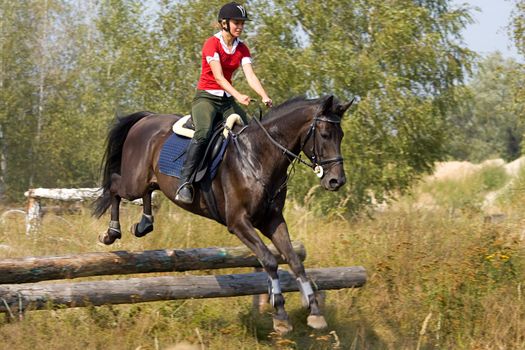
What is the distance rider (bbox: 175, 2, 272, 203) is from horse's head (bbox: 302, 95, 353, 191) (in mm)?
576

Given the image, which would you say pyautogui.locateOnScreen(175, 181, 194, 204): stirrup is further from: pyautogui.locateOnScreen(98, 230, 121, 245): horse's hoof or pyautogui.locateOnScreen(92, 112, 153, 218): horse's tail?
pyautogui.locateOnScreen(92, 112, 153, 218): horse's tail

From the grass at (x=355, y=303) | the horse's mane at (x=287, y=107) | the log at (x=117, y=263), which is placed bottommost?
the grass at (x=355, y=303)

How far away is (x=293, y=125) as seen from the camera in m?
7.80

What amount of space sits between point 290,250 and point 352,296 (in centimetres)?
226

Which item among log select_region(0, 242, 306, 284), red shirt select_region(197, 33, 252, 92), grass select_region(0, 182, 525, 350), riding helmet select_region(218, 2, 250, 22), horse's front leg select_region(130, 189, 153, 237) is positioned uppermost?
riding helmet select_region(218, 2, 250, 22)

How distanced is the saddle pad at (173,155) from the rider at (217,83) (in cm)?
26

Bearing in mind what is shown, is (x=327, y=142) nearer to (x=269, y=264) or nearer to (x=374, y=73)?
(x=269, y=264)

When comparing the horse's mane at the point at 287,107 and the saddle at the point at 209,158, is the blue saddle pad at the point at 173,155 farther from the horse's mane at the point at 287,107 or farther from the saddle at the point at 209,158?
the horse's mane at the point at 287,107

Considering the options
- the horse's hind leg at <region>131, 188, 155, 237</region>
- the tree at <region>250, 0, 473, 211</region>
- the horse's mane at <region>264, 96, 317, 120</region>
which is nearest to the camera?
the horse's mane at <region>264, 96, 317, 120</region>

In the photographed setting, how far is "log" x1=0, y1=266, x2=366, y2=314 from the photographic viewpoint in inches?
294

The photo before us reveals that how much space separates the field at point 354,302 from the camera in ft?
25.3

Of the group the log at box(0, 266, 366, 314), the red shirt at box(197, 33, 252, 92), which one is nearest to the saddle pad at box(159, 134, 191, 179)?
the red shirt at box(197, 33, 252, 92)

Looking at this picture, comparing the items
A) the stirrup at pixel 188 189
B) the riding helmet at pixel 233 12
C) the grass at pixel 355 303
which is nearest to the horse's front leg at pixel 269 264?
the grass at pixel 355 303

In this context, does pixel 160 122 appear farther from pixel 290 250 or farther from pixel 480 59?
pixel 480 59
